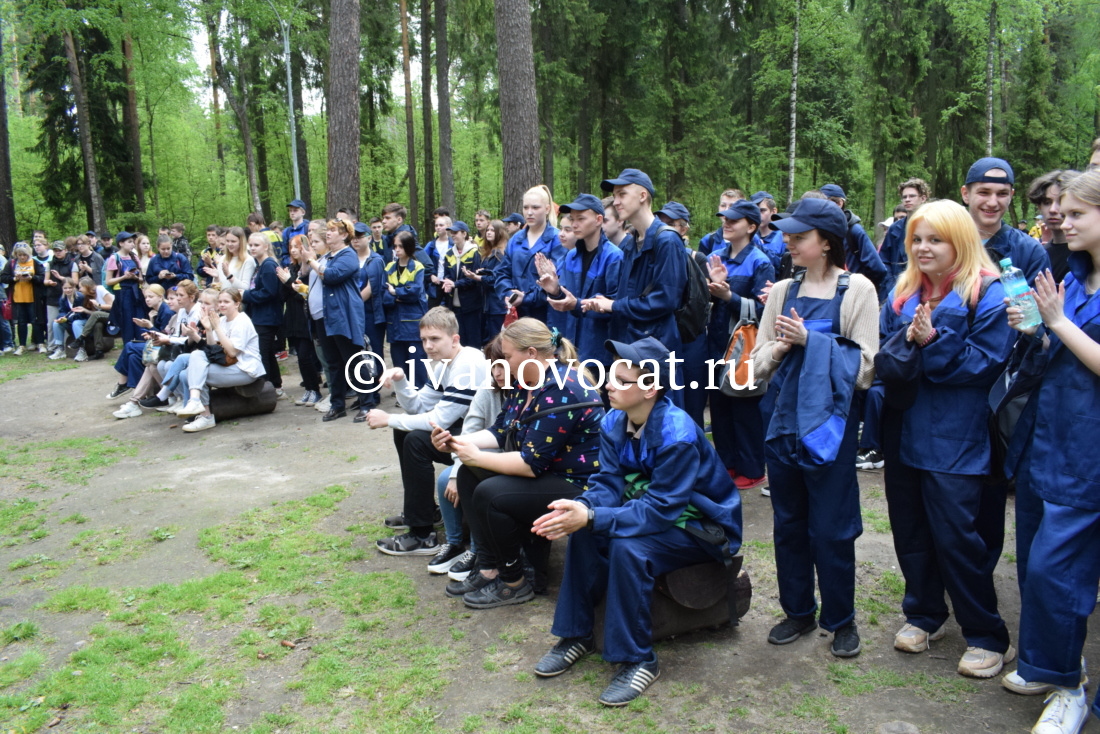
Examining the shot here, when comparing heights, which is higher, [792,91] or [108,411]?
[792,91]

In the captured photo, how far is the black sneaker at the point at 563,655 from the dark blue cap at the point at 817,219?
2130 mm

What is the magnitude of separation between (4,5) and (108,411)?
1664 centimetres

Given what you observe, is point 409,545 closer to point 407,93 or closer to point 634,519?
point 634,519

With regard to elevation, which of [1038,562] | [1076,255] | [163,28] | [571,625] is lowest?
[571,625]

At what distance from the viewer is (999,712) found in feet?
10.2

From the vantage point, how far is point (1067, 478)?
2865mm

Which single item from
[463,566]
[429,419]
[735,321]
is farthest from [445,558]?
[735,321]

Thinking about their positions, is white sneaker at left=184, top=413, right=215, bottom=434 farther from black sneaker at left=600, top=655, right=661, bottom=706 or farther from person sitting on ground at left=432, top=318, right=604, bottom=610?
black sneaker at left=600, top=655, right=661, bottom=706

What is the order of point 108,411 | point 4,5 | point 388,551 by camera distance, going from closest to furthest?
point 388,551 → point 108,411 → point 4,5

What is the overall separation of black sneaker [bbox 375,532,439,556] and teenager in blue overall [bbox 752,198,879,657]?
7.81ft

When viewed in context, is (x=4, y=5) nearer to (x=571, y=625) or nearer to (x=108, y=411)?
(x=108, y=411)

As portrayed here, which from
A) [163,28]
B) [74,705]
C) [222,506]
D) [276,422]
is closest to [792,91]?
[163,28]

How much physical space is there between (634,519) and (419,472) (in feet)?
6.70

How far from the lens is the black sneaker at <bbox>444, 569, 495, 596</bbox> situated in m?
4.47
